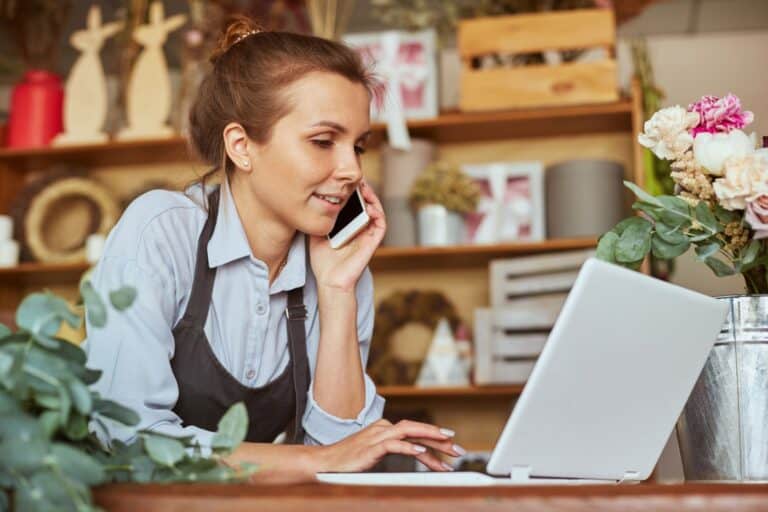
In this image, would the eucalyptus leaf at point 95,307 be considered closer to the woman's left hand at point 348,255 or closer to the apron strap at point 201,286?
the apron strap at point 201,286

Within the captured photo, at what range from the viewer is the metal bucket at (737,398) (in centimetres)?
108

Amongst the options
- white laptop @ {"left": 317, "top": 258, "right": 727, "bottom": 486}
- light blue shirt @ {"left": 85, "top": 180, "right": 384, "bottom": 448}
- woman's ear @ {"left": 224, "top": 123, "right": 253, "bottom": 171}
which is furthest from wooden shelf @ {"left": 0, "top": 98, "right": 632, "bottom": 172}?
white laptop @ {"left": 317, "top": 258, "right": 727, "bottom": 486}

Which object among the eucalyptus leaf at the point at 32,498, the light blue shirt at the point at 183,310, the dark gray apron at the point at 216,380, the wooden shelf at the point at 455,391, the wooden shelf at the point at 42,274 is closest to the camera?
the eucalyptus leaf at the point at 32,498

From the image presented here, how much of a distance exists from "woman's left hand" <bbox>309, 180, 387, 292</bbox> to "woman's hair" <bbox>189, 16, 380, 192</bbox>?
219 mm

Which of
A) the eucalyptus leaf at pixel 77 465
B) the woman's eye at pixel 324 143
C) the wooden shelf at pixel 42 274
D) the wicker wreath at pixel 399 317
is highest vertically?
the woman's eye at pixel 324 143

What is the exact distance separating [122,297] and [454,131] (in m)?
2.99

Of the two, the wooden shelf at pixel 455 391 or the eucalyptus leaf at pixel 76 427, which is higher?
the eucalyptus leaf at pixel 76 427

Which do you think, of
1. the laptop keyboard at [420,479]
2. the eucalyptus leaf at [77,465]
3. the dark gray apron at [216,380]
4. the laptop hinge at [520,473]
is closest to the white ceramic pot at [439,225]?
the dark gray apron at [216,380]

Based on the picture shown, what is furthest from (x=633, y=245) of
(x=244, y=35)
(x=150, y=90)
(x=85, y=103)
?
(x=85, y=103)

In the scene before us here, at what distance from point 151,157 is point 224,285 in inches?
96.4

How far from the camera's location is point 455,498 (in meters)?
0.71

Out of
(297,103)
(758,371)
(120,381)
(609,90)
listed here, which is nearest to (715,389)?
(758,371)

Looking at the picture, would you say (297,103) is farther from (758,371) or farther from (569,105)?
(569,105)

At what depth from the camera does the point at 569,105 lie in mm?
3459
